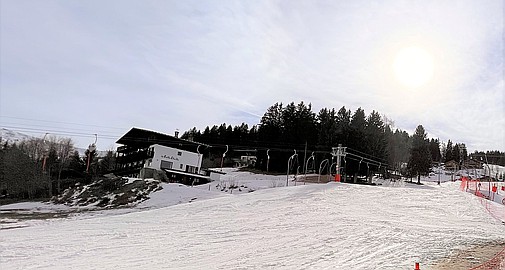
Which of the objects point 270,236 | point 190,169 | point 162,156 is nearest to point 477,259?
point 270,236

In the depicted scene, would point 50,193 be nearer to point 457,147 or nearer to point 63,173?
point 63,173

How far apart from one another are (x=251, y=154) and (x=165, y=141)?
137ft

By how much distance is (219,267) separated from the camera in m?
12.0

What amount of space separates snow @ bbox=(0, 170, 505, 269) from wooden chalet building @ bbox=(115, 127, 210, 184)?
2789cm

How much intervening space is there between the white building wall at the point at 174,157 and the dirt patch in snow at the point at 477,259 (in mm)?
44613

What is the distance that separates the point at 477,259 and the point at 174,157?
4753 cm

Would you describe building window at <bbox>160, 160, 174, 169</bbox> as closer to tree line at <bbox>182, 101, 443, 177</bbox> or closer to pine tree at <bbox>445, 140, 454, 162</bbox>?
tree line at <bbox>182, 101, 443, 177</bbox>

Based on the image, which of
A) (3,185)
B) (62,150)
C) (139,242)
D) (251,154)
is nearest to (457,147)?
(251,154)

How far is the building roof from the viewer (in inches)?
2203

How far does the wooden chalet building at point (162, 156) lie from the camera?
54688 mm

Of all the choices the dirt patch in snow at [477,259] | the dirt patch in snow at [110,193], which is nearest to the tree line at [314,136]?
the dirt patch in snow at [110,193]

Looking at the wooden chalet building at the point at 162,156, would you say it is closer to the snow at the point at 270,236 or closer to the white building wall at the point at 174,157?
the white building wall at the point at 174,157

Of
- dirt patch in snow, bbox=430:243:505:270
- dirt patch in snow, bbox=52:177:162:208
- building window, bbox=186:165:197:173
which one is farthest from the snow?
building window, bbox=186:165:197:173

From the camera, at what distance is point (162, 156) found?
55.0m
